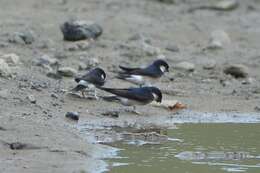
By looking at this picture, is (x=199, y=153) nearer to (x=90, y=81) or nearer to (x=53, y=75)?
Result: (x=90, y=81)

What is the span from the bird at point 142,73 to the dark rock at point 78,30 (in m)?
2.00

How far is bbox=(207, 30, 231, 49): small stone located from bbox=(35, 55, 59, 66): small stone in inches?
132

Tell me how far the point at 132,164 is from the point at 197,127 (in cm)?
222

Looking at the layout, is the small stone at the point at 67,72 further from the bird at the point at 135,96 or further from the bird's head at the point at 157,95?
the bird's head at the point at 157,95

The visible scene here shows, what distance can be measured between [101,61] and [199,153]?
5006mm

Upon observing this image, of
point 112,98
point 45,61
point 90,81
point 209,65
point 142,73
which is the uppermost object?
point 209,65

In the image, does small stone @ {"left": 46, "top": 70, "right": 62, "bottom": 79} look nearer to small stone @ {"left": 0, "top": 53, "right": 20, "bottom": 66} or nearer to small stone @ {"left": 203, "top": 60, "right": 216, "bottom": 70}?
small stone @ {"left": 0, "top": 53, "right": 20, "bottom": 66}

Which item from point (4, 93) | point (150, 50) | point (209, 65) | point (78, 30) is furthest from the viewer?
point (150, 50)

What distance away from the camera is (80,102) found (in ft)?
37.6

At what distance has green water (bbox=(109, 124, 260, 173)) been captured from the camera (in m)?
8.41

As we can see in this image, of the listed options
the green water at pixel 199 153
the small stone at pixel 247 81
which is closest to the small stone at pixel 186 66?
the small stone at pixel 247 81

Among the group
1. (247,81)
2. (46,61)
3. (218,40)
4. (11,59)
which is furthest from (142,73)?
(218,40)

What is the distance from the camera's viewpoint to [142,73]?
502 inches

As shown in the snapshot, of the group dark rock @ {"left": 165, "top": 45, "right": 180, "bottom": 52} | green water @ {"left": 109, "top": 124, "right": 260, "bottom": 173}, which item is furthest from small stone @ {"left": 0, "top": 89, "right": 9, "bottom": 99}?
dark rock @ {"left": 165, "top": 45, "right": 180, "bottom": 52}
